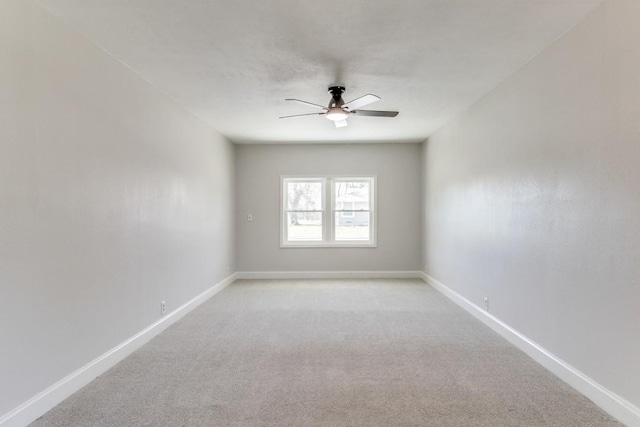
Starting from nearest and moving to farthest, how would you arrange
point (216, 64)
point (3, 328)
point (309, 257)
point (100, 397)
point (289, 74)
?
1. point (3, 328)
2. point (100, 397)
3. point (216, 64)
4. point (289, 74)
5. point (309, 257)

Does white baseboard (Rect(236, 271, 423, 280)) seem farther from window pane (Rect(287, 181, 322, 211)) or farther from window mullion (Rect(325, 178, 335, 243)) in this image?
window pane (Rect(287, 181, 322, 211))

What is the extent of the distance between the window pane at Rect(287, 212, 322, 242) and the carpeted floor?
9.21 feet

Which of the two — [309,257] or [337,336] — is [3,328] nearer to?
[337,336]

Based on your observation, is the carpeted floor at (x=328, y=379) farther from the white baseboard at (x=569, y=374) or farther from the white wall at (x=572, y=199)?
the white wall at (x=572, y=199)

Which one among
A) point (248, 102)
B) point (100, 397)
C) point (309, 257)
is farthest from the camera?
point (309, 257)

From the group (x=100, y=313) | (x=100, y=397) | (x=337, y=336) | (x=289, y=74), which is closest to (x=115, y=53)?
(x=289, y=74)

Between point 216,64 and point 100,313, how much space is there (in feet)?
7.32

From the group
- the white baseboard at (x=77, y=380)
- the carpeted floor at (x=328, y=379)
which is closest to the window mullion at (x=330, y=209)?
the carpeted floor at (x=328, y=379)

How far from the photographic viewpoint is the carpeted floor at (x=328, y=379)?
2.17 m

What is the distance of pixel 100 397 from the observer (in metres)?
2.42

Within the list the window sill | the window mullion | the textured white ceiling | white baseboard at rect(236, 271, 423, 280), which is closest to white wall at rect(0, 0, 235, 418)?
the textured white ceiling

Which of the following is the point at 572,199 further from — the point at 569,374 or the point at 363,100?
the point at 363,100

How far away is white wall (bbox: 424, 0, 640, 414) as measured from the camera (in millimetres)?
2107

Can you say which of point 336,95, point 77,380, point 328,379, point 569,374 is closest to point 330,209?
point 336,95
